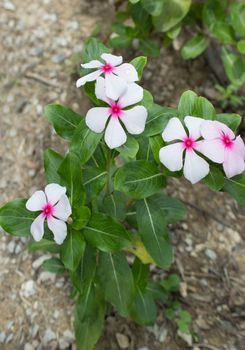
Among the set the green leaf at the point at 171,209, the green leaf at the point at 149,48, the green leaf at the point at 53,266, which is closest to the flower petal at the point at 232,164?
the green leaf at the point at 171,209

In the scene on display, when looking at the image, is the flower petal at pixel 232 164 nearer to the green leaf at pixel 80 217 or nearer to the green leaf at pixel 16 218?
the green leaf at pixel 80 217

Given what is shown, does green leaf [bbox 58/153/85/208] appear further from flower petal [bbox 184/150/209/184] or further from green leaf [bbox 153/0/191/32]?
green leaf [bbox 153/0/191/32]

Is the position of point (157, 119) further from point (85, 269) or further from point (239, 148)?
point (85, 269)

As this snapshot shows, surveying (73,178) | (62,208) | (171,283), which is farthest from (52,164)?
(171,283)

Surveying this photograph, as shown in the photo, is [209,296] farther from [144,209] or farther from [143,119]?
[143,119]

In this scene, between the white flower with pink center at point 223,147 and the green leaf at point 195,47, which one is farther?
the green leaf at point 195,47
